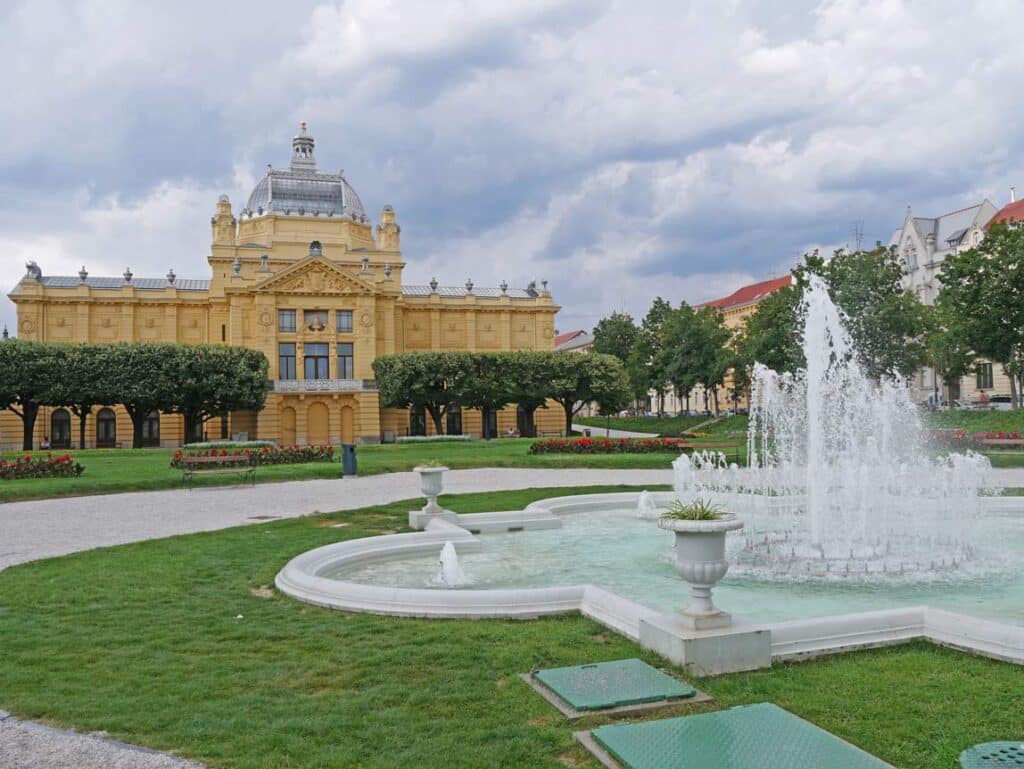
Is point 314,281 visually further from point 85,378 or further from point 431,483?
point 431,483

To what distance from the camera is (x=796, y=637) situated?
7195 millimetres

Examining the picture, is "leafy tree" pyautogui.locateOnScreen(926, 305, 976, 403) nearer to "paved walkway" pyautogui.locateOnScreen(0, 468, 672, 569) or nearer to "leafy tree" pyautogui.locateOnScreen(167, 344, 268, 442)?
"paved walkway" pyautogui.locateOnScreen(0, 468, 672, 569)

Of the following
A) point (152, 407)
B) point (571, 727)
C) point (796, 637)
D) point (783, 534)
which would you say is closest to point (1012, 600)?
point (796, 637)

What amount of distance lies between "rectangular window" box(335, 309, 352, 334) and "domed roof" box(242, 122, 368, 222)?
10.8 meters

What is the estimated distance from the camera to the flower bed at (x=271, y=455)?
96.5 feet

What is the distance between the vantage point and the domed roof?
66.1 meters

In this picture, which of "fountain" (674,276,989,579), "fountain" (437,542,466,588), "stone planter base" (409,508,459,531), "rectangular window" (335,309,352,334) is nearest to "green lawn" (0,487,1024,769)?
"fountain" (437,542,466,588)

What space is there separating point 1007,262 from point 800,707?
5018cm

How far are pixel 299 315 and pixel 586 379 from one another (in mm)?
21811

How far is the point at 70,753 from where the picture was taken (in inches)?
208

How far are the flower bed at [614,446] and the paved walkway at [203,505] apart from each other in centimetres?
473

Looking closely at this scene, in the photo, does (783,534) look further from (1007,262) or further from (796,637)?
(1007,262)

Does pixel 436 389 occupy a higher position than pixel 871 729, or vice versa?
pixel 436 389

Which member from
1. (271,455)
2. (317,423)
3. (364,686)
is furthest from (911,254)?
(364,686)
